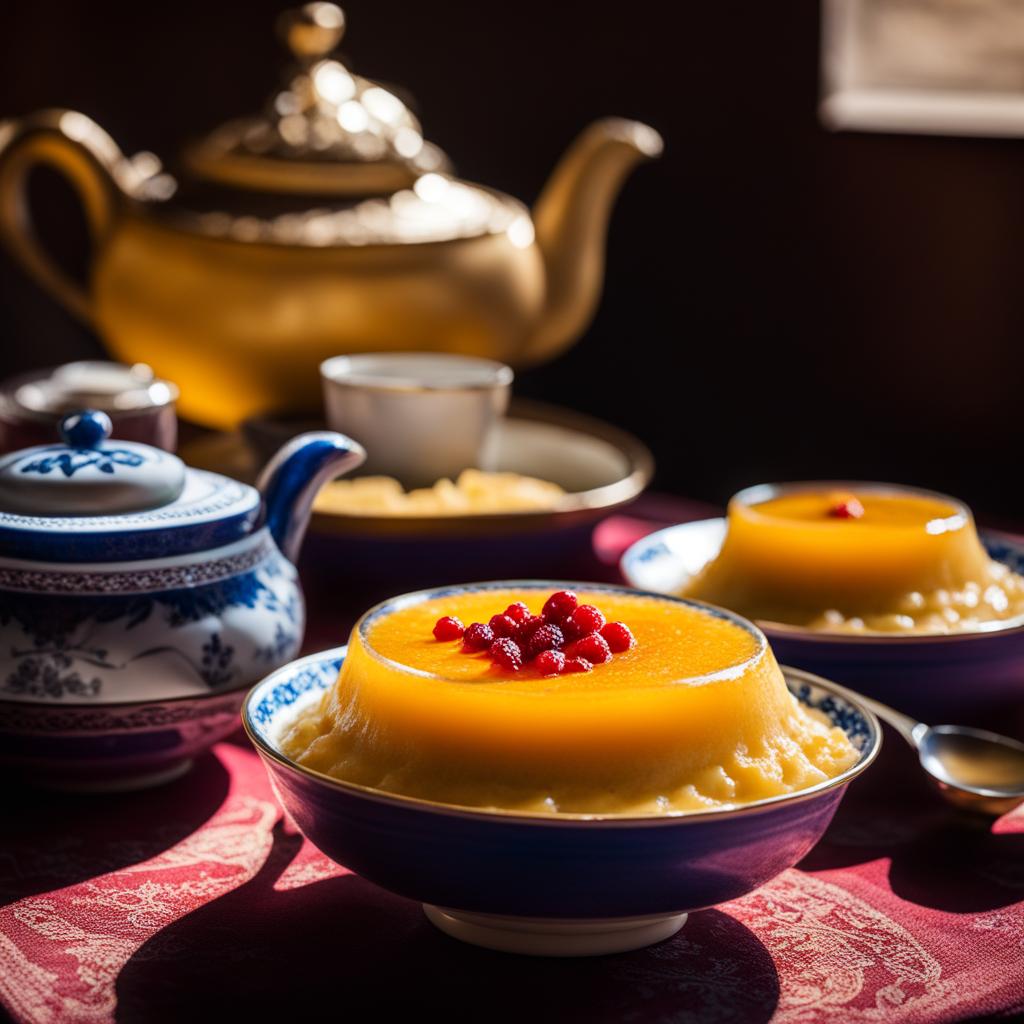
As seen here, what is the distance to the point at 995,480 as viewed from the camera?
6.56 feet

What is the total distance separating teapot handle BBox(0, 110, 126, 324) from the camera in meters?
1.62

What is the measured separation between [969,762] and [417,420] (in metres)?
0.61

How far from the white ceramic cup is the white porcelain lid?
0.43 meters

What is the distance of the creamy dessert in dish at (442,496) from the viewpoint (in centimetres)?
135

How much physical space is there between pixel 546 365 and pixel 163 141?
790mm

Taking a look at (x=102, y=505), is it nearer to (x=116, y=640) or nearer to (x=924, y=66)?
(x=116, y=640)

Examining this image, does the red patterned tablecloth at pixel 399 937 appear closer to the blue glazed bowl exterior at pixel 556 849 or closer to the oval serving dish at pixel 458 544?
the blue glazed bowl exterior at pixel 556 849

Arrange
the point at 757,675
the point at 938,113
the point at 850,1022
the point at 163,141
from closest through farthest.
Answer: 1. the point at 850,1022
2. the point at 757,675
3. the point at 938,113
4. the point at 163,141

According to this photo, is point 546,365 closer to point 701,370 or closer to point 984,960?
point 701,370

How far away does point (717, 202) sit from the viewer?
227 centimetres

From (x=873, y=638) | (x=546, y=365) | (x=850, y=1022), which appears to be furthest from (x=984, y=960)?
(x=546, y=365)

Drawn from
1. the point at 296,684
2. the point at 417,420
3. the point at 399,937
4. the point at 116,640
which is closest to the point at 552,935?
the point at 399,937

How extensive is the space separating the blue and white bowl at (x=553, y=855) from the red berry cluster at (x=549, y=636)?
0.35 feet

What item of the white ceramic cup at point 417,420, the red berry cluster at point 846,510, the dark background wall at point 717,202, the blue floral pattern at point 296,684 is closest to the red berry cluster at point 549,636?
the blue floral pattern at point 296,684
